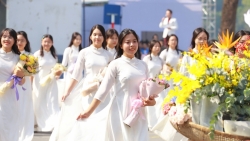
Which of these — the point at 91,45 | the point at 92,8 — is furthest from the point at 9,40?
the point at 92,8

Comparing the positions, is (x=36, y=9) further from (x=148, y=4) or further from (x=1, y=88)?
(x=1, y=88)

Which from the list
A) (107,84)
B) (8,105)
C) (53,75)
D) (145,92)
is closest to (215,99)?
(145,92)

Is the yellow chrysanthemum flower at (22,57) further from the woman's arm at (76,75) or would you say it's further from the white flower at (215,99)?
the white flower at (215,99)

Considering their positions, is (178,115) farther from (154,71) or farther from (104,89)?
(154,71)

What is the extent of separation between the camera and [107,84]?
27.9 ft

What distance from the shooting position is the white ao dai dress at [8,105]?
10656mm

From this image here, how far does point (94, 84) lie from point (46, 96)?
507cm

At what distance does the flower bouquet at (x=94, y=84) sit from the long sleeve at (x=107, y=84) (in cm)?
228

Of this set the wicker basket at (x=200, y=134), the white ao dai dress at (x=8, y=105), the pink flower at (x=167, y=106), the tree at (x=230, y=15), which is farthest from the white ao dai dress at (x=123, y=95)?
the tree at (x=230, y=15)

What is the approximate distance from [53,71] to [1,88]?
5158 mm

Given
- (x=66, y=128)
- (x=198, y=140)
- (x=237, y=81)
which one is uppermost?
(x=237, y=81)

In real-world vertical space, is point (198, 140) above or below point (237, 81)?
below

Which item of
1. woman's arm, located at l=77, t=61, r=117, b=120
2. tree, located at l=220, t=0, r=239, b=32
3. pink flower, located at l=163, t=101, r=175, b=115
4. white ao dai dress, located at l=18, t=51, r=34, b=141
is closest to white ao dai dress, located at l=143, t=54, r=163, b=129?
white ao dai dress, located at l=18, t=51, r=34, b=141

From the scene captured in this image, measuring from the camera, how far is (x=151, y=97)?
27.3 feet
